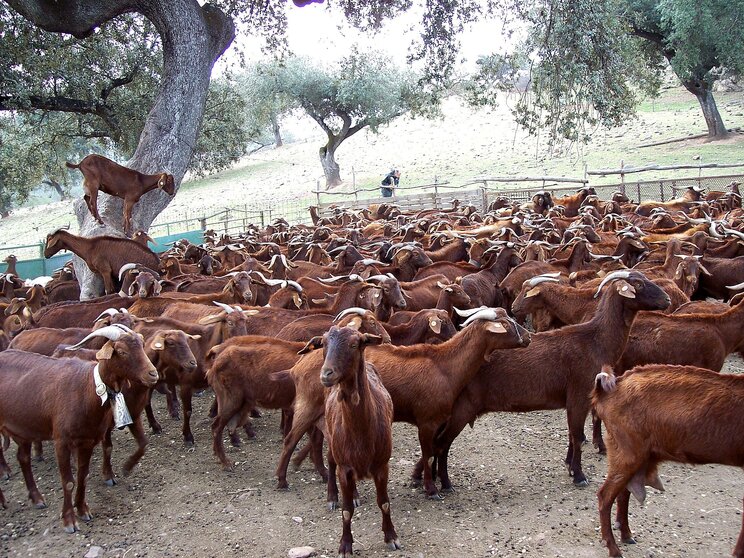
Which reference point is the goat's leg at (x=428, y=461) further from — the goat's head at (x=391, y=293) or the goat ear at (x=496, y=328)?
the goat's head at (x=391, y=293)

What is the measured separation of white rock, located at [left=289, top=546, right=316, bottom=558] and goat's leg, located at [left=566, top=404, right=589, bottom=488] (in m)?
2.53

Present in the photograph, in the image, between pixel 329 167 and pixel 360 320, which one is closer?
pixel 360 320

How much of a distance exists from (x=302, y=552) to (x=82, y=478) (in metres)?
2.14

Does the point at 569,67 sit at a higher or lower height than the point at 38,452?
higher

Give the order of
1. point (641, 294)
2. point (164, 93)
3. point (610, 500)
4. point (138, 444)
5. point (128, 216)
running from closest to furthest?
1. point (610, 500)
2. point (641, 294)
3. point (138, 444)
4. point (128, 216)
5. point (164, 93)

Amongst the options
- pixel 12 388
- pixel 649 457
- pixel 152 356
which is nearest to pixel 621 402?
pixel 649 457

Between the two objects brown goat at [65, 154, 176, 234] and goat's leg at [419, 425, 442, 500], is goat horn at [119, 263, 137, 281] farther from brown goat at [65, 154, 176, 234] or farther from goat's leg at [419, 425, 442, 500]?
goat's leg at [419, 425, 442, 500]

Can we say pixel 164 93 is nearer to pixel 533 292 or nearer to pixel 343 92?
pixel 533 292

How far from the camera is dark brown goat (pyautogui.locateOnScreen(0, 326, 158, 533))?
626cm

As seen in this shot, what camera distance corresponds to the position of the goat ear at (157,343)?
7.41 metres

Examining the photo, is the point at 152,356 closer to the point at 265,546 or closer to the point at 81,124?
the point at 265,546

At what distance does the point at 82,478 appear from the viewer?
20.6 feet

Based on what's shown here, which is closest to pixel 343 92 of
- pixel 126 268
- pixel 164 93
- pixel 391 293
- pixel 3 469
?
pixel 164 93

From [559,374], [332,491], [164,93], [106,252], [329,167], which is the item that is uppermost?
[164,93]
